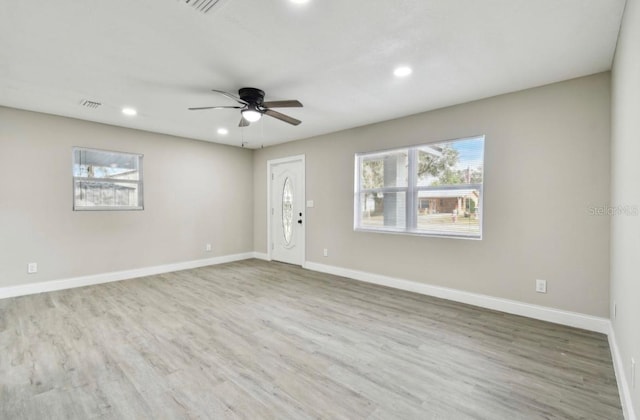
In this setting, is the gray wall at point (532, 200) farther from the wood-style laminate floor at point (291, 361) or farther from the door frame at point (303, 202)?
the door frame at point (303, 202)

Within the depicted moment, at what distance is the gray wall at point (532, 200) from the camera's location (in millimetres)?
2869

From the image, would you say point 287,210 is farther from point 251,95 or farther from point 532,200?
point 532,200

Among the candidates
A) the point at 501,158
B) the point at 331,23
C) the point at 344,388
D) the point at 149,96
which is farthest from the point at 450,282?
the point at 149,96

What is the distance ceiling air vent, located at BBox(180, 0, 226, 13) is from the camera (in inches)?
73.0

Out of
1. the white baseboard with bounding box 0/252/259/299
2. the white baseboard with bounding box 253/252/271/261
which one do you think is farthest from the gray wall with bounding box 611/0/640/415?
the white baseboard with bounding box 0/252/259/299

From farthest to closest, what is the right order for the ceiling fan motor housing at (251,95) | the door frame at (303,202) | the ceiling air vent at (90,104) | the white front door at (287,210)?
the white front door at (287,210)
the door frame at (303,202)
the ceiling air vent at (90,104)
the ceiling fan motor housing at (251,95)

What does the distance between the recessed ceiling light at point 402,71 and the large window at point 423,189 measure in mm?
1362

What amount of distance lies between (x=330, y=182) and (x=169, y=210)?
2.96 m

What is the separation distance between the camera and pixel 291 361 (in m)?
2.33

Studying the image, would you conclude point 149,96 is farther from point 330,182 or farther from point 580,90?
point 580,90

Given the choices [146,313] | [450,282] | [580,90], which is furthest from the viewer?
[450,282]

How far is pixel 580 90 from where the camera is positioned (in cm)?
293

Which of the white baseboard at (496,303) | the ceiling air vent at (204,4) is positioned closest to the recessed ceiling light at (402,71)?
the ceiling air vent at (204,4)

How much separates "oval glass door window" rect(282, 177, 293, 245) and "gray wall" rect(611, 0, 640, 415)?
15.5 feet
